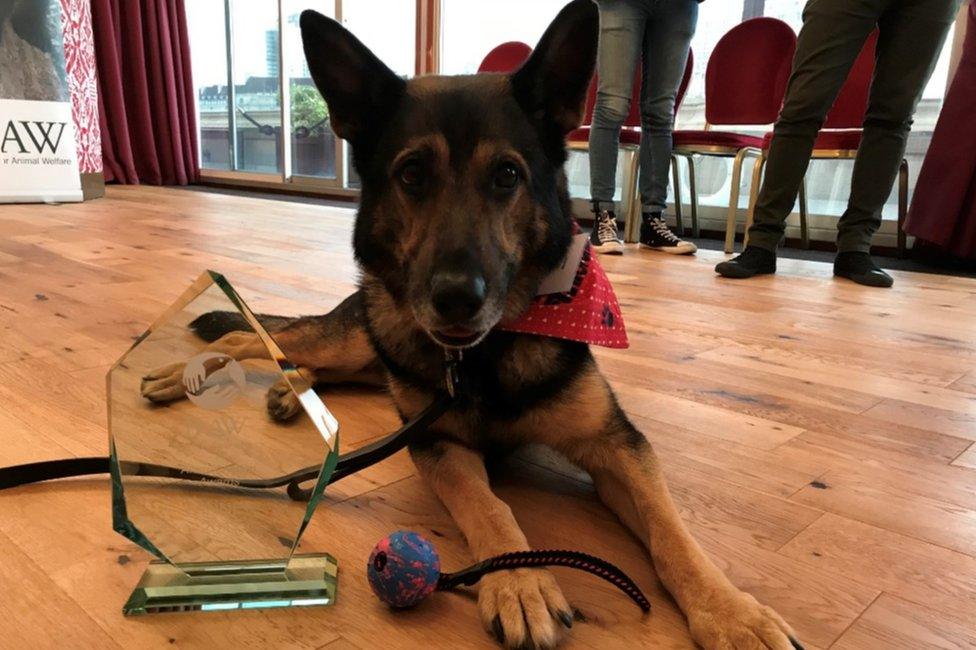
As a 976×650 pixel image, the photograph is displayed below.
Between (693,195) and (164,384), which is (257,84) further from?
(164,384)

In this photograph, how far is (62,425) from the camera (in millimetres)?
1554

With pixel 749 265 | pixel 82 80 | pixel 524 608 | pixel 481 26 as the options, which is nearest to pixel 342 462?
pixel 524 608

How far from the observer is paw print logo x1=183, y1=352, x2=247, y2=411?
0.93 meters

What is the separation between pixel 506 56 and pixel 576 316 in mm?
4775

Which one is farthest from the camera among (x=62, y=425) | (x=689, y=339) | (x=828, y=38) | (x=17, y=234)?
(x=17, y=234)

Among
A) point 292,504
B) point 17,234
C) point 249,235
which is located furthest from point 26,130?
point 292,504

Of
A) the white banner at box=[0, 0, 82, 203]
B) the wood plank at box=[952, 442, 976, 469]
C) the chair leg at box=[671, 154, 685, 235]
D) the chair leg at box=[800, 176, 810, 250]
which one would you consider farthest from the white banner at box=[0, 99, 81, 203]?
the wood plank at box=[952, 442, 976, 469]

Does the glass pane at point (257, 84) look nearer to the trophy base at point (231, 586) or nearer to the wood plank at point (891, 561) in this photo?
the trophy base at point (231, 586)

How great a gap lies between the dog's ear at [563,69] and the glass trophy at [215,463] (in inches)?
29.6

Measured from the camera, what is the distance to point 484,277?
1143mm

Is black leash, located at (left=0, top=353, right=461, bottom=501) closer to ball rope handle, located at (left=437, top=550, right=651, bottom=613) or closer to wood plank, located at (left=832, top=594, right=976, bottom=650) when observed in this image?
ball rope handle, located at (left=437, top=550, right=651, bottom=613)

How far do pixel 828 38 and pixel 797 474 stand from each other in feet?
8.59

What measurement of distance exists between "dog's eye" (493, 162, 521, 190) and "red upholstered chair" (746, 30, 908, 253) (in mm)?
3214

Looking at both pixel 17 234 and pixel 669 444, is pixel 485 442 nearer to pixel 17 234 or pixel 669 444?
pixel 669 444
